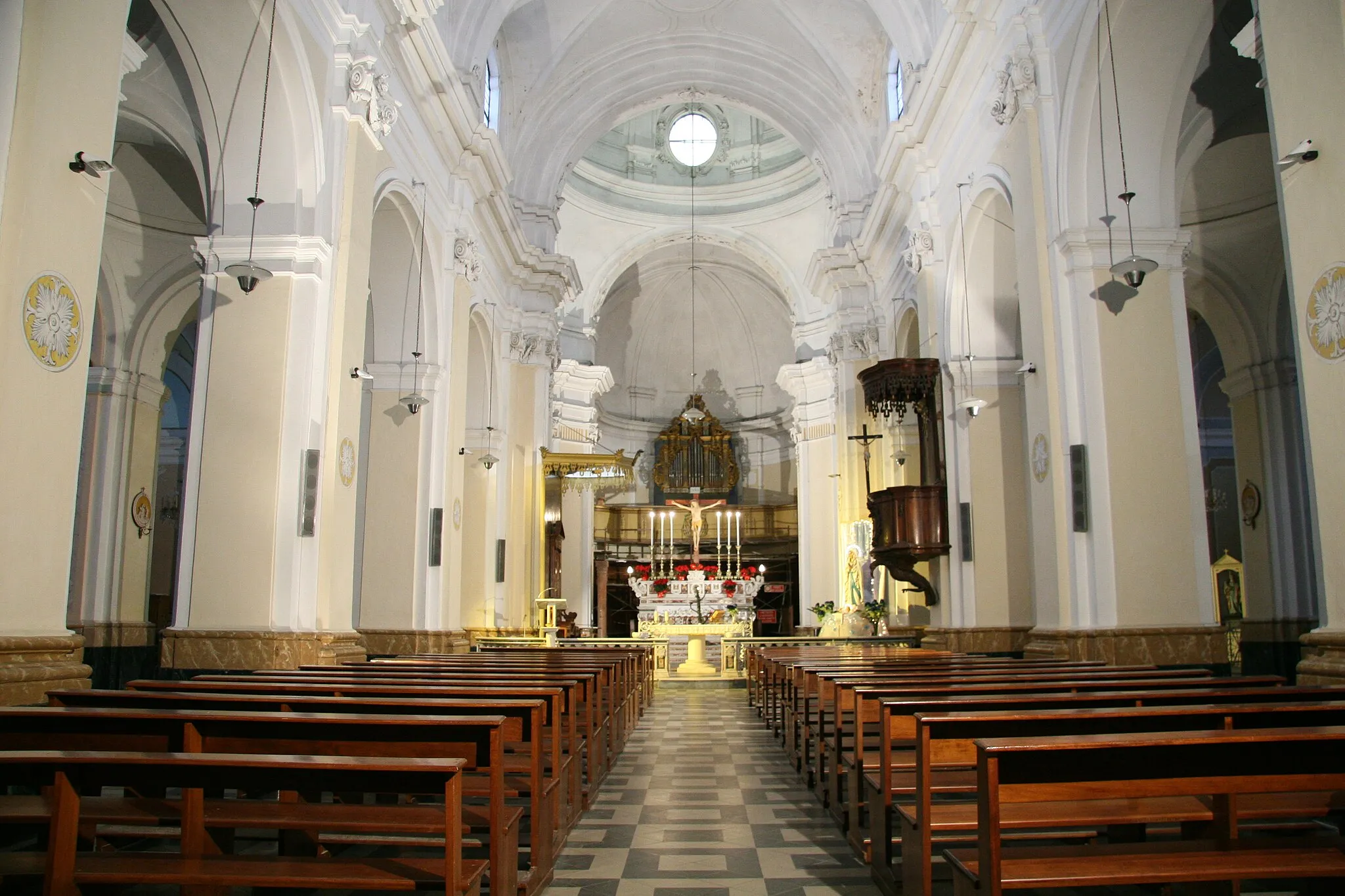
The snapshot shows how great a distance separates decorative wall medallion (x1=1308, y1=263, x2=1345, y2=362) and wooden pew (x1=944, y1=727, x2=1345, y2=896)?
9.63ft

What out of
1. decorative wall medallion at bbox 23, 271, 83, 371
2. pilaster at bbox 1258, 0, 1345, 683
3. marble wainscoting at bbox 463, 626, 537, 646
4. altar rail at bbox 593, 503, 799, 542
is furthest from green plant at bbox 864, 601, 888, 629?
decorative wall medallion at bbox 23, 271, 83, 371

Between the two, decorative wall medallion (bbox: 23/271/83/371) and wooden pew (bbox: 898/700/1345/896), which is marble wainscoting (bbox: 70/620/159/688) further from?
wooden pew (bbox: 898/700/1345/896)

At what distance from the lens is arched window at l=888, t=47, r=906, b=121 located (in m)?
14.7

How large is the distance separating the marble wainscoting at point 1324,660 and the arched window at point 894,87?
37.8 feet

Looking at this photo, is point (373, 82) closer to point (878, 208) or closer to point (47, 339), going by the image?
point (47, 339)

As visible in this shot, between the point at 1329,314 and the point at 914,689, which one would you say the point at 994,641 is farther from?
the point at 914,689

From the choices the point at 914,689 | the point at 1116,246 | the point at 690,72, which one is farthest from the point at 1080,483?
the point at 690,72

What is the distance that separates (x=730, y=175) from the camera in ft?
79.5

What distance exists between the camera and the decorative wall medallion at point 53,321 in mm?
4504

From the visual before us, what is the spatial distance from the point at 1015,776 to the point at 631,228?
73.5 ft

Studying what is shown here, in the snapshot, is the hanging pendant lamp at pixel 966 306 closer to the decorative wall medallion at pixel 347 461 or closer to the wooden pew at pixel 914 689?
the wooden pew at pixel 914 689

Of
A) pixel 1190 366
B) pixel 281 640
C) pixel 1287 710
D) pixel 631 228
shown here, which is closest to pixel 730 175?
pixel 631 228

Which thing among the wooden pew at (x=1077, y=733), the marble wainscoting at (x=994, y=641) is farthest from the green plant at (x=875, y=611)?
the wooden pew at (x=1077, y=733)

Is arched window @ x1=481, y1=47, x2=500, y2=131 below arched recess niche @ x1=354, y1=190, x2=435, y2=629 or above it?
above
